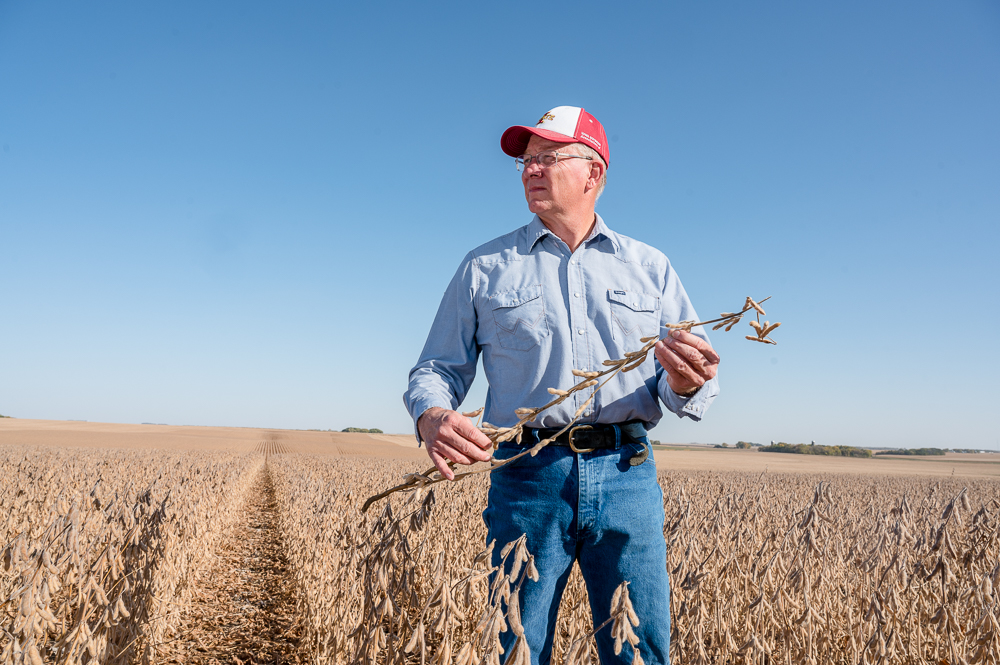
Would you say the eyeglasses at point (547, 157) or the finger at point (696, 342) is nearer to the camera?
the finger at point (696, 342)

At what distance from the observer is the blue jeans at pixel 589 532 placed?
5.34 feet

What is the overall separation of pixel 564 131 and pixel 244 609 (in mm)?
5386

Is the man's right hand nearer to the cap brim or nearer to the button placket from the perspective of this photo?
the button placket

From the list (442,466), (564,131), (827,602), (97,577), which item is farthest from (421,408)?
(827,602)

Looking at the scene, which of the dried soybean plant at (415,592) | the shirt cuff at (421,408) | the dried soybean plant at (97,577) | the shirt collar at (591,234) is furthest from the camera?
the dried soybean plant at (97,577)

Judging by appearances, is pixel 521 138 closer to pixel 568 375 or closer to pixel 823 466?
pixel 568 375

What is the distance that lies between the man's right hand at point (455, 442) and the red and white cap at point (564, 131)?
94cm

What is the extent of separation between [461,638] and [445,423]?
1.48 meters

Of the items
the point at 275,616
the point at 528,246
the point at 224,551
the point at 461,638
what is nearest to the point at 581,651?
the point at 528,246

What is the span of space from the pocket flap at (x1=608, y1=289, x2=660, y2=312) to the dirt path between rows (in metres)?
3.74

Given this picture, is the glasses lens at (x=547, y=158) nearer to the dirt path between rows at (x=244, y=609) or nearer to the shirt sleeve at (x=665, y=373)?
the shirt sleeve at (x=665, y=373)

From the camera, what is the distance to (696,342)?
1.36m

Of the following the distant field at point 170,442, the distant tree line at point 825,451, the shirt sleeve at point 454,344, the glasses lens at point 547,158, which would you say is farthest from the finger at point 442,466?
the distant tree line at point 825,451

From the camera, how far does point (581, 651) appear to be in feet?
3.65
